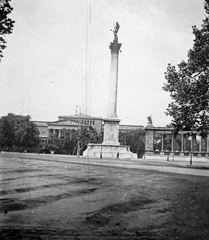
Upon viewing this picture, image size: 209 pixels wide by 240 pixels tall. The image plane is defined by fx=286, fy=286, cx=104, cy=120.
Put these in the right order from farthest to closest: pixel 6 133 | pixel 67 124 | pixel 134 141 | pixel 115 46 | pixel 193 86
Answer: pixel 67 124 < pixel 134 141 < pixel 6 133 < pixel 115 46 < pixel 193 86

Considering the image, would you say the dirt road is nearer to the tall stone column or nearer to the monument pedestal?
the monument pedestal

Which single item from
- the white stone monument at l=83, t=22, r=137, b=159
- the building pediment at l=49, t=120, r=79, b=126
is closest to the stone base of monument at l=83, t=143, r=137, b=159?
the white stone monument at l=83, t=22, r=137, b=159

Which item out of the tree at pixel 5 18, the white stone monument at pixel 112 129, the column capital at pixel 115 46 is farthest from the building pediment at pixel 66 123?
the tree at pixel 5 18

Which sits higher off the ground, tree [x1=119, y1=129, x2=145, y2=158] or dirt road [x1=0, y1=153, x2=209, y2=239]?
tree [x1=119, y1=129, x2=145, y2=158]

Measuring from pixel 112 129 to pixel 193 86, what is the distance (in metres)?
23.8

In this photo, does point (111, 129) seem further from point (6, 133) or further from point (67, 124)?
point (67, 124)

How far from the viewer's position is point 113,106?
160 feet

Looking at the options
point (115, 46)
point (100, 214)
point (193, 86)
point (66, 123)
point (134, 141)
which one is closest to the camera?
point (100, 214)

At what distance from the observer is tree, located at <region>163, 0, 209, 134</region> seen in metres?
24.9

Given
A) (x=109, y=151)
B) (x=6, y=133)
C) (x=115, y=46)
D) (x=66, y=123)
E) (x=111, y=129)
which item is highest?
(x=115, y=46)

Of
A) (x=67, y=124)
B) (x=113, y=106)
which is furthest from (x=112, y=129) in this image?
(x=67, y=124)

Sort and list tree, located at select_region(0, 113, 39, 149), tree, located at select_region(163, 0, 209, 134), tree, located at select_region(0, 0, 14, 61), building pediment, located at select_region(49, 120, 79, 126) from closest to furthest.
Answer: tree, located at select_region(0, 0, 14, 61)
tree, located at select_region(163, 0, 209, 134)
tree, located at select_region(0, 113, 39, 149)
building pediment, located at select_region(49, 120, 79, 126)

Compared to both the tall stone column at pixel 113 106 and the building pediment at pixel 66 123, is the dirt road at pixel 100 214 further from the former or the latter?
the building pediment at pixel 66 123

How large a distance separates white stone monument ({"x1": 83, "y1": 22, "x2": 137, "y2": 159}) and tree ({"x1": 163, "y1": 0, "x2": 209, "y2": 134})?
811 inches
